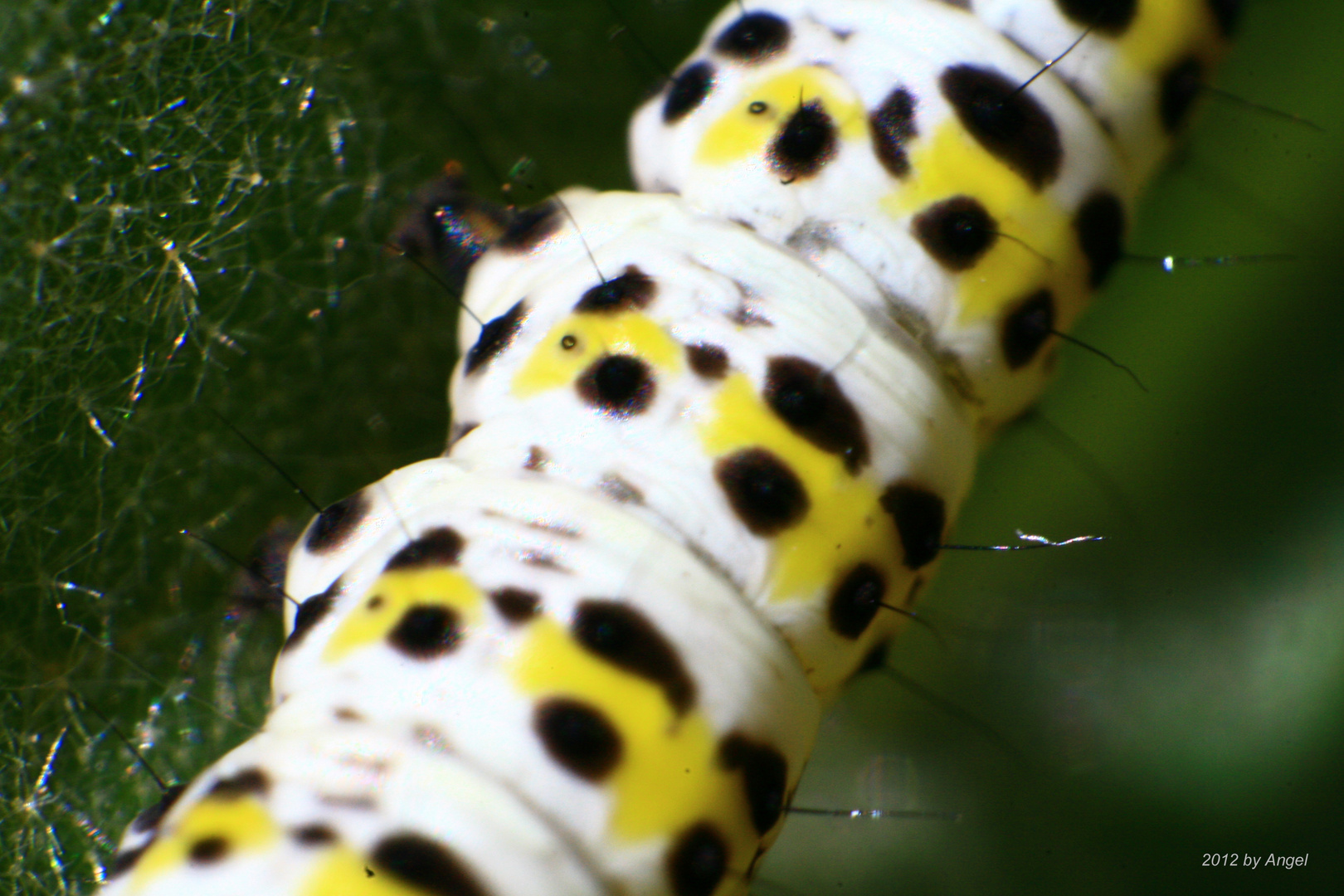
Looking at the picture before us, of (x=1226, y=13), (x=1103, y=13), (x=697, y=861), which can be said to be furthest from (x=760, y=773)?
(x=1226, y=13)

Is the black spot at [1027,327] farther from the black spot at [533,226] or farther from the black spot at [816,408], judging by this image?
the black spot at [533,226]

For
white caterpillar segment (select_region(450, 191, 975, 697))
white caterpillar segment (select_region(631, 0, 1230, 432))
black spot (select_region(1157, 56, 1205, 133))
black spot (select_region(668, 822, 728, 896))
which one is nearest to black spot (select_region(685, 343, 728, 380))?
white caterpillar segment (select_region(450, 191, 975, 697))

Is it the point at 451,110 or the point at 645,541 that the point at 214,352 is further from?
the point at 645,541

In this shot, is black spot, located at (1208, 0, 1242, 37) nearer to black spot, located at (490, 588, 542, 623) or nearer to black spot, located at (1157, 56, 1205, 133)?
black spot, located at (1157, 56, 1205, 133)

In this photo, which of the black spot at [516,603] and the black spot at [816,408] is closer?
the black spot at [516,603]

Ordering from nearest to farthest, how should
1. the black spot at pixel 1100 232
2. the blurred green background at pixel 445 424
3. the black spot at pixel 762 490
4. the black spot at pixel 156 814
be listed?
the black spot at pixel 156 814, the black spot at pixel 762 490, the black spot at pixel 1100 232, the blurred green background at pixel 445 424

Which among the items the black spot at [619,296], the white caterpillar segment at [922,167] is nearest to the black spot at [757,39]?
the white caterpillar segment at [922,167]

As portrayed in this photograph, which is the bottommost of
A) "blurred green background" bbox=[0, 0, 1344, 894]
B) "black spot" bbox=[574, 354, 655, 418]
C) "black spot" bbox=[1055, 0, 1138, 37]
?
"blurred green background" bbox=[0, 0, 1344, 894]
